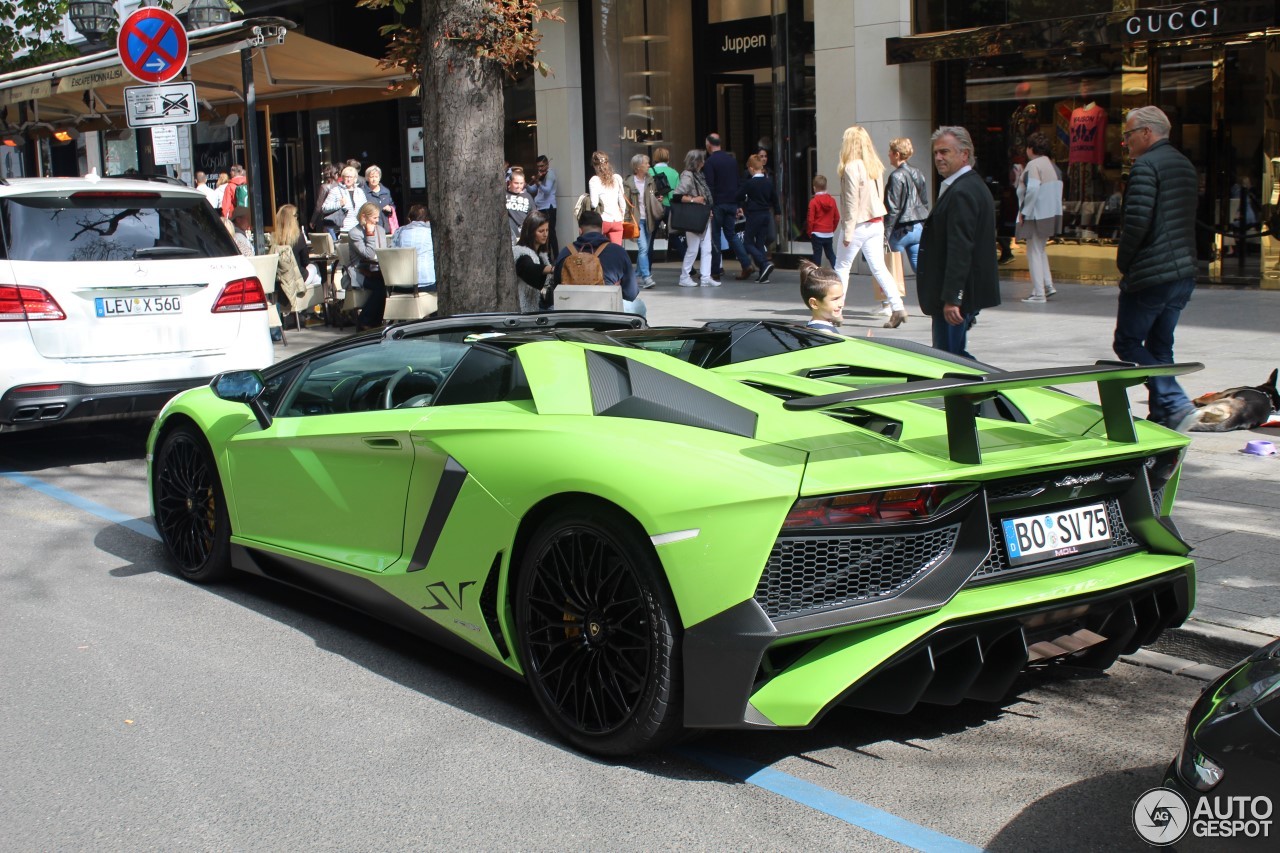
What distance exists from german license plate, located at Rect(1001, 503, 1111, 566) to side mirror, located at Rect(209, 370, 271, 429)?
308 centimetres

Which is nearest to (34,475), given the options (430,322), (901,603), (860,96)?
(430,322)

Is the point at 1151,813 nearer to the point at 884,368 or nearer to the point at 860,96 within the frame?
the point at 884,368

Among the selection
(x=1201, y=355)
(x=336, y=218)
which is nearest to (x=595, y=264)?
(x=1201, y=355)

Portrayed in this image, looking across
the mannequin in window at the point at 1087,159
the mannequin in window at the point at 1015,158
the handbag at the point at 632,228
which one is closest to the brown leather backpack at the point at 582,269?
the mannequin in window at the point at 1015,158

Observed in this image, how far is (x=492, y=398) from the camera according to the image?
461 centimetres

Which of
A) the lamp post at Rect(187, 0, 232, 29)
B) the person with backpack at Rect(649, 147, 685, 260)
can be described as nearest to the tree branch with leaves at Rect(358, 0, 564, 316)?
the person with backpack at Rect(649, 147, 685, 260)

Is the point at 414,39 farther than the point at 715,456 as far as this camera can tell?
Yes

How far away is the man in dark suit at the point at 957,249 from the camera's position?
8.05m

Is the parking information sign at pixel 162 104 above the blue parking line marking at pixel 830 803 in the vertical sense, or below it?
above

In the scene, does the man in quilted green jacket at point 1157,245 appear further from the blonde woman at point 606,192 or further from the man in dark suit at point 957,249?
the blonde woman at point 606,192

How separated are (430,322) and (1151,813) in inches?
131

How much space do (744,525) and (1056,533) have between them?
970 mm

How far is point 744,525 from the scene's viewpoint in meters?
3.60

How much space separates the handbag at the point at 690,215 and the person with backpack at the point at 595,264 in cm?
619
